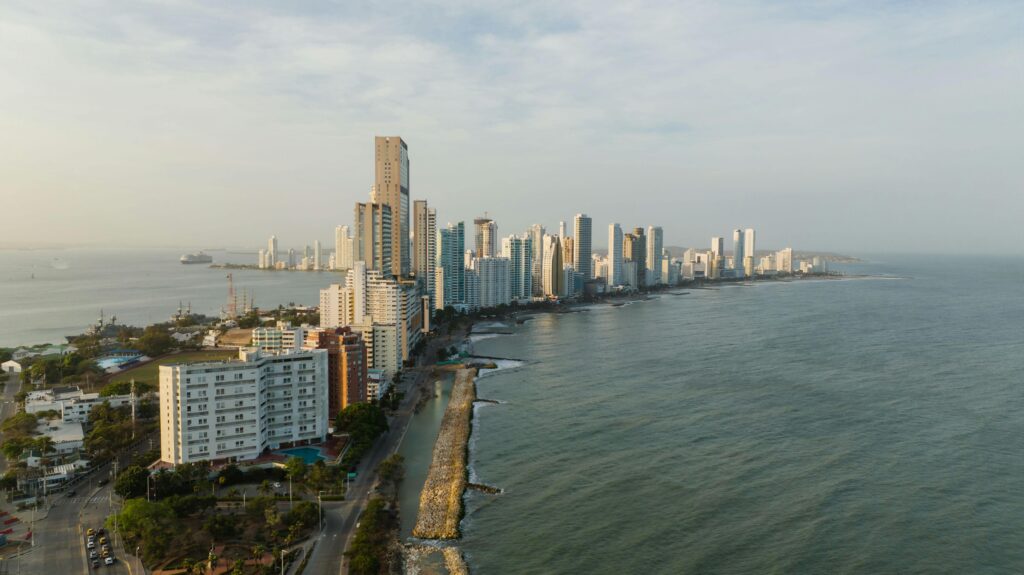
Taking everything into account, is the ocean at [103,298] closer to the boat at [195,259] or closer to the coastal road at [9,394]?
the coastal road at [9,394]

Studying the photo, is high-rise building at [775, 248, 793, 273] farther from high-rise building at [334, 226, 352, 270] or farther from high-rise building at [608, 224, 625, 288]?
high-rise building at [334, 226, 352, 270]

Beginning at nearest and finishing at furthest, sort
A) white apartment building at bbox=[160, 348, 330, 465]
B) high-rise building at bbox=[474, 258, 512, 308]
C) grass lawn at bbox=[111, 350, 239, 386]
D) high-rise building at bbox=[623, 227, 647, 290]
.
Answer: white apartment building at bbox=[160, 348, 330, 465], grass lawn at bbox=[111, 350, 239, 386], high-rise building at bbox=[474, 258, 512, 308], high-rise building at bbox=[623, 227, 647, 290]

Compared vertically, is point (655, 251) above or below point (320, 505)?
above

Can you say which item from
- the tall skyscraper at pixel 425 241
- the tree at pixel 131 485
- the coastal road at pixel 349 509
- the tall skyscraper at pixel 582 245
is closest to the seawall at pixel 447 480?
the coastal road at pixel 349 509

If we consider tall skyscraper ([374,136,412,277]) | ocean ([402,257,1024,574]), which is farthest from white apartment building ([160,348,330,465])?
tall skyscraper ([374,136,412,277])

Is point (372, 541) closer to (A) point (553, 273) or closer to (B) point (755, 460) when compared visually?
(B) point (755, 460)

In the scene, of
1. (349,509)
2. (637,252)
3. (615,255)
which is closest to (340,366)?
(349,509)
